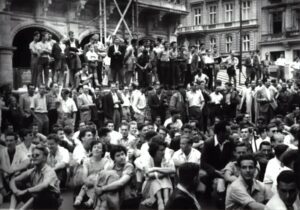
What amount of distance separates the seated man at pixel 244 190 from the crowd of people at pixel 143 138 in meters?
0.01

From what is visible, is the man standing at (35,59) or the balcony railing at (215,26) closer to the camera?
the man standing at (35,59)

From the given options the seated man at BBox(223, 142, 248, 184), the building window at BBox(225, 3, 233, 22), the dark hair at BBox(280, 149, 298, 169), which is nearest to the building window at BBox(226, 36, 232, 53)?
the building window at BBox(225, 3, 233, 22)

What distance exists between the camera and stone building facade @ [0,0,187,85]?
2040 centimetres

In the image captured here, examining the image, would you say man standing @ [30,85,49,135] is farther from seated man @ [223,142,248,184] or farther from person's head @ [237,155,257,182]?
person's head @ [237,155,257,182]

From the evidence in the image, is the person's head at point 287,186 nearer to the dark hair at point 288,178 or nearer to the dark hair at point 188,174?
the dark hair at point 288,178

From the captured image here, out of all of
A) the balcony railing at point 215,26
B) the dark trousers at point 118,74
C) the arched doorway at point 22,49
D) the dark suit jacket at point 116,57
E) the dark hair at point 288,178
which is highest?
the balcony railing at point 215,26

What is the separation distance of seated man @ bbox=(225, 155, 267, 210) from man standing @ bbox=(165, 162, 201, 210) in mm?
693

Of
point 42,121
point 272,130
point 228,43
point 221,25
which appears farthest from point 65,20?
point 221,25

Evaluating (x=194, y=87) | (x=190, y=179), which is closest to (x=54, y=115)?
(x=194, y=87)

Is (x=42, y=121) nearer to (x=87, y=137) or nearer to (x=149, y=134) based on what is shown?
(x=87, y=137)

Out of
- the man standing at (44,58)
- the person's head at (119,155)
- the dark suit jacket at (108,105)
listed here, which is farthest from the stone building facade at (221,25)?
the person's head at (119,155)

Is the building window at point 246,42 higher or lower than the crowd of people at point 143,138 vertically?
higher

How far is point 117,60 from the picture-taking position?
17.2 meters

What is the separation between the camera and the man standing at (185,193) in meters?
4.68
